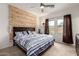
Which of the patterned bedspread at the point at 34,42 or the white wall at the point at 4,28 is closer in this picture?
the white wall at the point at 4,28

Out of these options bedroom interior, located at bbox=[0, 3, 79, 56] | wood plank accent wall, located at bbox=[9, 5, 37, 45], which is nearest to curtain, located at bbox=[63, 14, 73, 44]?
bedroom interior, located at bbox=[0, 3, 79, 56]

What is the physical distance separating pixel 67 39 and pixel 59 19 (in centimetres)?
45

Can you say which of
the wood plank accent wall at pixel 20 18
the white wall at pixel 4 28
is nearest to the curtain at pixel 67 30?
the wood plank accent wall at pixel 20 18

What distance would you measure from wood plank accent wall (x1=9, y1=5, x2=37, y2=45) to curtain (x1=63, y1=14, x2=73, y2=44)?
23.8 inches

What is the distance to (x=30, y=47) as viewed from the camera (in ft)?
5.74

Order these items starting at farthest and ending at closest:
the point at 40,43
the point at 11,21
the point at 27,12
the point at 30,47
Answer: the point at 40,43
the point at 30,47
the point at 11,21
the point at 27,12

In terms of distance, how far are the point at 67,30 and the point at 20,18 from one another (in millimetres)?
963

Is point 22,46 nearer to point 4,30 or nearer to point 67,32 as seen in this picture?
point 4,30

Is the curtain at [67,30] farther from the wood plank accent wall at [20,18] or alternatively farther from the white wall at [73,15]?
the wood plank accent wall at [20,18]

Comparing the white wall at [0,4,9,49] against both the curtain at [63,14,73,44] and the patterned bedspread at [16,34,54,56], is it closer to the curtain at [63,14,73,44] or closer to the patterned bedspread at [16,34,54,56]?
the patterned bedspread at [16,34,54,56]

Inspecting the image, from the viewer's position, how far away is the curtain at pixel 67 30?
143 centimetres

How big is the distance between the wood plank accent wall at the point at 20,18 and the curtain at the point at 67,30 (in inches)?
Answer: 23.8

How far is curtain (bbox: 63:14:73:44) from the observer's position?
1.43m

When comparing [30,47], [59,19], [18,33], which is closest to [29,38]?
[30,47]
